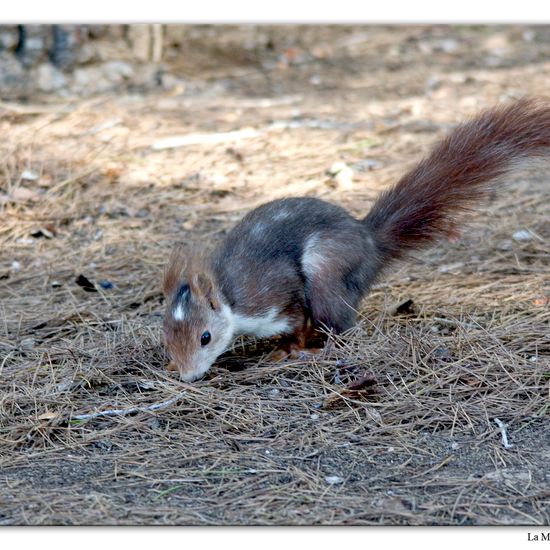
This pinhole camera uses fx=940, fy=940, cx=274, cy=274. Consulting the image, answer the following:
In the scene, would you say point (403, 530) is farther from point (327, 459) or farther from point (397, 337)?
point (397, 337)

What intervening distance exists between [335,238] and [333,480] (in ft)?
4.70

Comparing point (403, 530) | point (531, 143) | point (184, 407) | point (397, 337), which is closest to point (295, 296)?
point (397, 337)

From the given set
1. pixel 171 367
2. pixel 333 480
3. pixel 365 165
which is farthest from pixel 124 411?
pixel 365 165

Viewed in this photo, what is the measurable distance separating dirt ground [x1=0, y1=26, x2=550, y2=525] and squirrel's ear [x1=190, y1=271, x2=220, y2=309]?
1.12 ft

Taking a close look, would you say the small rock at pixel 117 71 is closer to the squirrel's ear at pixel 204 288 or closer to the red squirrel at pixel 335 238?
the red squirrel at pixel 335 238

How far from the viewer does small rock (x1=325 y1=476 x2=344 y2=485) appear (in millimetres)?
3285

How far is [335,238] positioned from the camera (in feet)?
14.5

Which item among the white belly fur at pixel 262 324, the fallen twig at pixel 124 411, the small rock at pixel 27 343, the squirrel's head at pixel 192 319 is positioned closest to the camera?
the fallen twig at pixel 124 411

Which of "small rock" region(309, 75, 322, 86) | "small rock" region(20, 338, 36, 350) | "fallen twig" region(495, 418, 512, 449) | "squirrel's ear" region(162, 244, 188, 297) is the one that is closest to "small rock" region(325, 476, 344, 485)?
"fallen twig" region(495, 418, 512, 449)

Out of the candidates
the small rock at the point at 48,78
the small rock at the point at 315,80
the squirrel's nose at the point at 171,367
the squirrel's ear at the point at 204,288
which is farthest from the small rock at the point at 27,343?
the small rock at the point at 315,80

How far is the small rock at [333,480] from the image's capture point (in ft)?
10.8

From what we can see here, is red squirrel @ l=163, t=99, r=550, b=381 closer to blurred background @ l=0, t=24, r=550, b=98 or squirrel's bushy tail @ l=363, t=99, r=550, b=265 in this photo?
squirrel's bushy tail @ l=363, t=99, r=550, b=265

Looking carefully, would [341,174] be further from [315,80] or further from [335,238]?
[315,80]

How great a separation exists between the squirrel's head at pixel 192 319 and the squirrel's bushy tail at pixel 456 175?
927 millimetres
